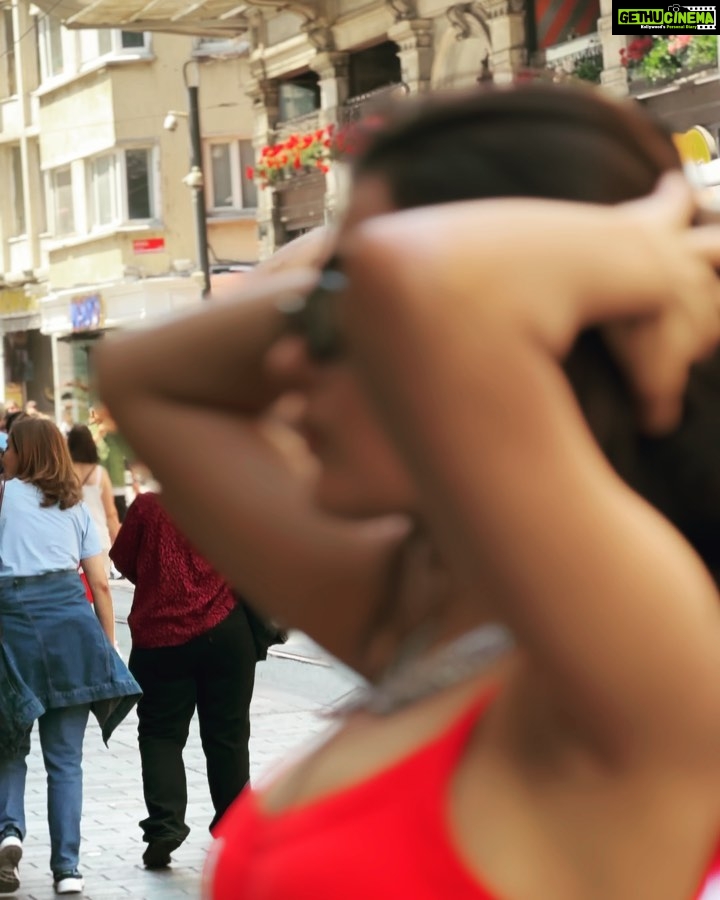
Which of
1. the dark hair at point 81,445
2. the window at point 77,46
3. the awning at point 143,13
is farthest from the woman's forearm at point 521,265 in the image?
the window at point 77,46

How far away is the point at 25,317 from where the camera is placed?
44.6m

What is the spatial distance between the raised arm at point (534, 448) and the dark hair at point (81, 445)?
38.8 feet

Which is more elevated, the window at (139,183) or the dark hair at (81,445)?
the window at (139,183)

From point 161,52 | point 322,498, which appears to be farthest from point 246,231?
point 322,498

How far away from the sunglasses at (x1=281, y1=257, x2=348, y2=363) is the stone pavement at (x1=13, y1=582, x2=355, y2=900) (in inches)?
170

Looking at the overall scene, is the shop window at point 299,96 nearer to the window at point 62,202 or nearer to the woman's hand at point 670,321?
the window at point 62,202

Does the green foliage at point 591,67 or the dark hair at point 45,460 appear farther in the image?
the green foliage at point 591,67

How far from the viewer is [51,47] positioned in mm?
41781

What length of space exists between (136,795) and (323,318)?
28.5ft

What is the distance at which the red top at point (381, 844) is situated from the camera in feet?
4.66

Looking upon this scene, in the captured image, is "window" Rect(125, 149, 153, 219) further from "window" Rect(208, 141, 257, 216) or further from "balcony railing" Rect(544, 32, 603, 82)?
"balcony railing" Rect(544, 32, 603, 82)

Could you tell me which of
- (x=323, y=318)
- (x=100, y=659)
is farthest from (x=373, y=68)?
(x=323, y=318)
